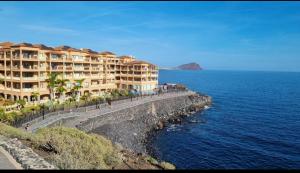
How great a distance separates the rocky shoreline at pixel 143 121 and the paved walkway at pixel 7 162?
20.5m

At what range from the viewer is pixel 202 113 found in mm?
73062

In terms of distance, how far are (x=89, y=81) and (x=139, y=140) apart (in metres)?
29.1

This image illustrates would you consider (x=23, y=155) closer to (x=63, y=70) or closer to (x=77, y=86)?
(x=77, y=86)

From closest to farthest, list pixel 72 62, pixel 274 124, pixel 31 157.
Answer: pixel 31 157
pixel 274 124
pixel 72 62

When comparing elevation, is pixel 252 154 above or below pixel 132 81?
below

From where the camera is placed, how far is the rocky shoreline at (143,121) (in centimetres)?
4291

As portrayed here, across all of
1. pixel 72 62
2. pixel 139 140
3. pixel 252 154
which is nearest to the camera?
pixel 252 154

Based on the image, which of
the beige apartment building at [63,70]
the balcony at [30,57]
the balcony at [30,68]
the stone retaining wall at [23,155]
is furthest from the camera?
the beige apartment building at [63,70]

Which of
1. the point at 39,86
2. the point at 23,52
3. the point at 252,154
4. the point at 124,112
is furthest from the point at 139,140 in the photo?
the point at 23,52

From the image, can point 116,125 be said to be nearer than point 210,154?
No

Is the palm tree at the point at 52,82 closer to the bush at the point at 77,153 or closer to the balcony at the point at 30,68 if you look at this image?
the balcony at the point at 30,68

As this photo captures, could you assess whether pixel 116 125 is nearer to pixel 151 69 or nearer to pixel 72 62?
pixel 72 62

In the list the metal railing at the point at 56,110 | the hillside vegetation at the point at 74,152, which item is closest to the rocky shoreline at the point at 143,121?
the metal railing at the point at 56,110

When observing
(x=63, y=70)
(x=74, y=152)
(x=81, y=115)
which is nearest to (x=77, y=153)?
(x=74, y=152)
